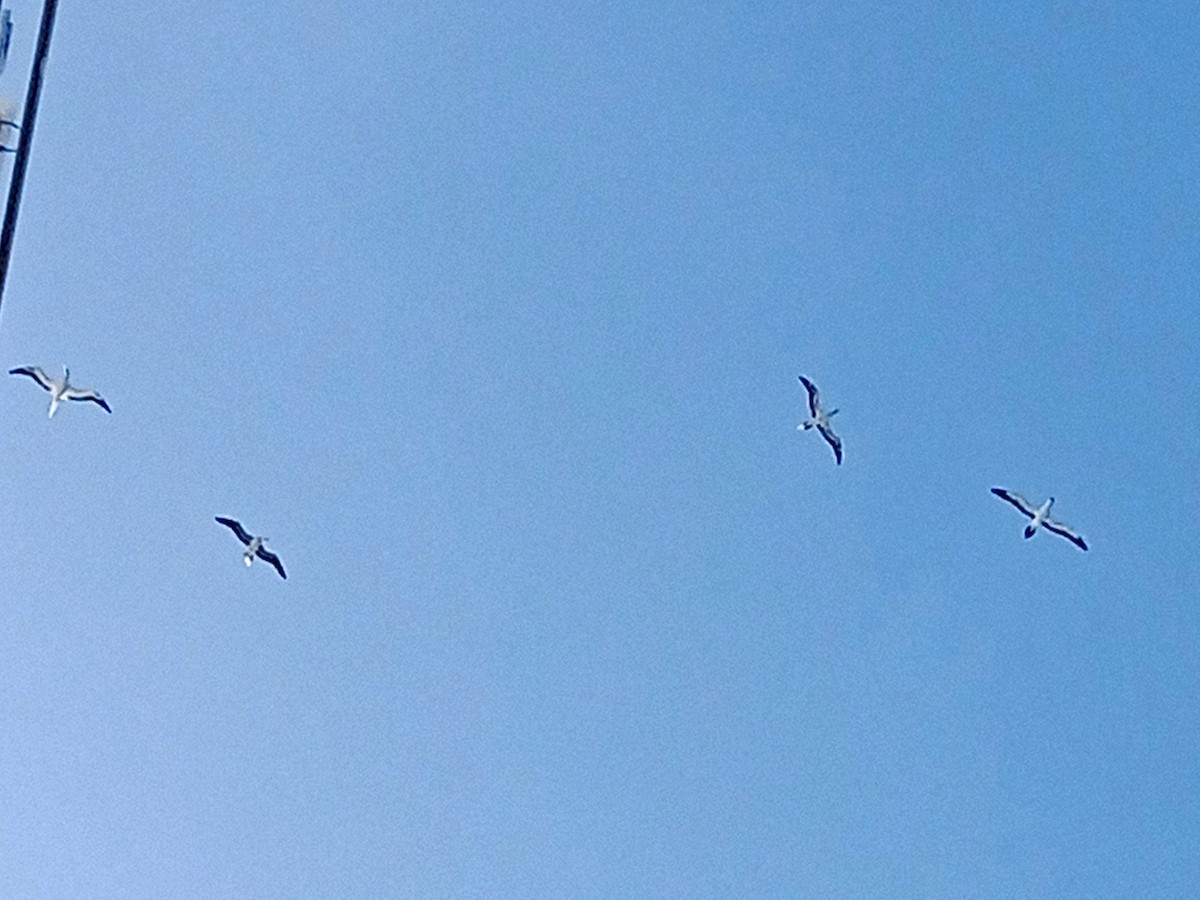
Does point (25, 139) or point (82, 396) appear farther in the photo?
point (82, 396)

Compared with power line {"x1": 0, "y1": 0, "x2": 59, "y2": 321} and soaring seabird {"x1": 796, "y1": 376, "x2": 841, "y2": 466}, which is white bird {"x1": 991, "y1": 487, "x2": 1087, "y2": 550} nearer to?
soaring seabird {"x1": 796, "y1": 376, "x2": 841, "y2": 466}

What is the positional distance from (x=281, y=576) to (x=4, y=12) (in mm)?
19309

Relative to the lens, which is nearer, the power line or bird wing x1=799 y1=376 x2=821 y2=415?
the power line

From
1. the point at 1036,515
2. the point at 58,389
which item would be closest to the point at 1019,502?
the point at 1036,515

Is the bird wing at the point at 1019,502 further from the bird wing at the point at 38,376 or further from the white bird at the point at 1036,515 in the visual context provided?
the bird wing at the point at 38,376

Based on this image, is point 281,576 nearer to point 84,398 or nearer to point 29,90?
point 84,398

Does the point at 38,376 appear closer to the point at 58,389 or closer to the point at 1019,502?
the point at 58,389

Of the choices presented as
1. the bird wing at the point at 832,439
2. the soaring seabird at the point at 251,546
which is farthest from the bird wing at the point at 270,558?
the bird wing at the point at 832,439

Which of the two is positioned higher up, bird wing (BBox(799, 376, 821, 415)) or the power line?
bird wing (BBox(799, 376, 821, 415))

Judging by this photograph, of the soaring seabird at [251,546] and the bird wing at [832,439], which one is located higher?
the bird wing at [832,439]

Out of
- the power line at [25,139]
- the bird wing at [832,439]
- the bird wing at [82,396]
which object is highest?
the bird wing at [832,439]

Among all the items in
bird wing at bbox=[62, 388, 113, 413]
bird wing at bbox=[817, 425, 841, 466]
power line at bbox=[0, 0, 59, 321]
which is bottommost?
power line at bbox=[0, 0, 59, 321]

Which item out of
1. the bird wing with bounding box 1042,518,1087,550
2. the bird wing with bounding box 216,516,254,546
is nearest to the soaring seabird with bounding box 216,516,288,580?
the bird wing with bounding box 216,516,254,546

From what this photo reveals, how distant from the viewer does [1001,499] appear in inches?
2363
